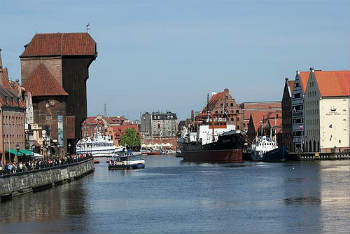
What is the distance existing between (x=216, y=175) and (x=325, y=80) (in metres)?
65.0

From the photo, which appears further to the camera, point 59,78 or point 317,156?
point 317,156

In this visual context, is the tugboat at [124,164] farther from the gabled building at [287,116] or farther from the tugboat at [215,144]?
the gabled building at [287,116]

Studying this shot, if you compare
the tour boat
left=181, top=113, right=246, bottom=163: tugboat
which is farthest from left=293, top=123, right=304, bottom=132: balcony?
left=181, top=113, right=246, bottom=163: tugboat

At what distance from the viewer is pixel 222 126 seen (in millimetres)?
180375

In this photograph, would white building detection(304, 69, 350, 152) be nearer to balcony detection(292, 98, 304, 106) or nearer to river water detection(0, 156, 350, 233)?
balcony detection(292, 98, 304, 106)

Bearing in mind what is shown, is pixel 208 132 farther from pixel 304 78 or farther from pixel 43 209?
pixel 43 209

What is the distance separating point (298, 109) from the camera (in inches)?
7175

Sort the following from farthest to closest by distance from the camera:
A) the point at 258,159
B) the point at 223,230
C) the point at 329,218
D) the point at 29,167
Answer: the point at 258,159
the point at 29,167
the point at 329,218
the point at 223,230

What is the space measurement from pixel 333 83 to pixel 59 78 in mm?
50860

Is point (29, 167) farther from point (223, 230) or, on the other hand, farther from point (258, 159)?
point (258, 159)

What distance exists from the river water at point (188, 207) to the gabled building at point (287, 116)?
90907 millimetres

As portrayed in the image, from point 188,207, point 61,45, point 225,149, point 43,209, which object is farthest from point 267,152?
point 43,209

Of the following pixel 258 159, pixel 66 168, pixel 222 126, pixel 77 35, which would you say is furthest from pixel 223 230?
pixel 222 126

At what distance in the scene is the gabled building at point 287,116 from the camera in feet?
613
